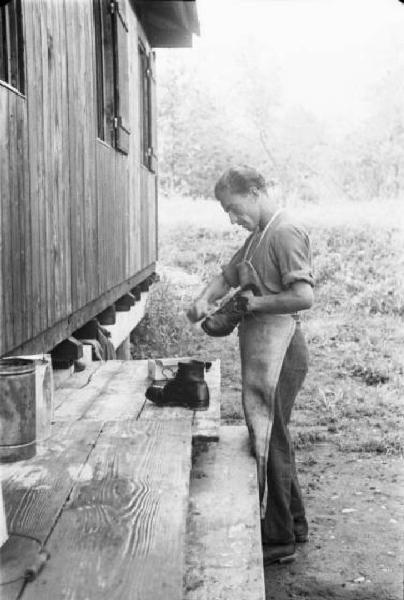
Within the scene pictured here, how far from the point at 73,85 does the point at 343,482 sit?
358 cm

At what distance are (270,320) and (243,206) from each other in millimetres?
604

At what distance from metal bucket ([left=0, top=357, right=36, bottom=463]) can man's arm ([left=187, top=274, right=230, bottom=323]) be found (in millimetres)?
1535

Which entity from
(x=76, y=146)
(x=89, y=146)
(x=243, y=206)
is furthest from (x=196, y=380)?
(x=89, y=146)

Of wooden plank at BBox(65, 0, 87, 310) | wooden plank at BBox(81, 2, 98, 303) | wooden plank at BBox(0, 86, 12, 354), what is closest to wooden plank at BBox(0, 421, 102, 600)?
wooden plank at BBox(0, 86, 12, 354)

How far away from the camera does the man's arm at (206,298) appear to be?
14.0 feet

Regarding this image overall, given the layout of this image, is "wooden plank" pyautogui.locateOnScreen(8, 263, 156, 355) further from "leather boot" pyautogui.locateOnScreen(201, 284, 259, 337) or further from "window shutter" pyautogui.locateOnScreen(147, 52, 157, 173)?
"window shutter" pyautogui.locateOnScreen(147, 52, 157, 173)

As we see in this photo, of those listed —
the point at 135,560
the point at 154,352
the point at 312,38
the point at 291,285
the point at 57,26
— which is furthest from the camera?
the point at 312,38

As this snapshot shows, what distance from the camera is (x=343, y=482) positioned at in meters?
6.17

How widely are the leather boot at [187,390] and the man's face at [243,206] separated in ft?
2.59

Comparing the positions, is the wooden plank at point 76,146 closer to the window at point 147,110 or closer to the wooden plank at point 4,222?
the wooden plank at point 4,222

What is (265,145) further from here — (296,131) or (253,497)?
(253,497)

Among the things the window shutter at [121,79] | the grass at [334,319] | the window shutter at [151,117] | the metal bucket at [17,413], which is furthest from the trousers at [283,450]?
the window shutter at [151,117]

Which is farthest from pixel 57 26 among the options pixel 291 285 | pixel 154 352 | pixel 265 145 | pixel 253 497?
pixel 265 145

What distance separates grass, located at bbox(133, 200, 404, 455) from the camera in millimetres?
8578
